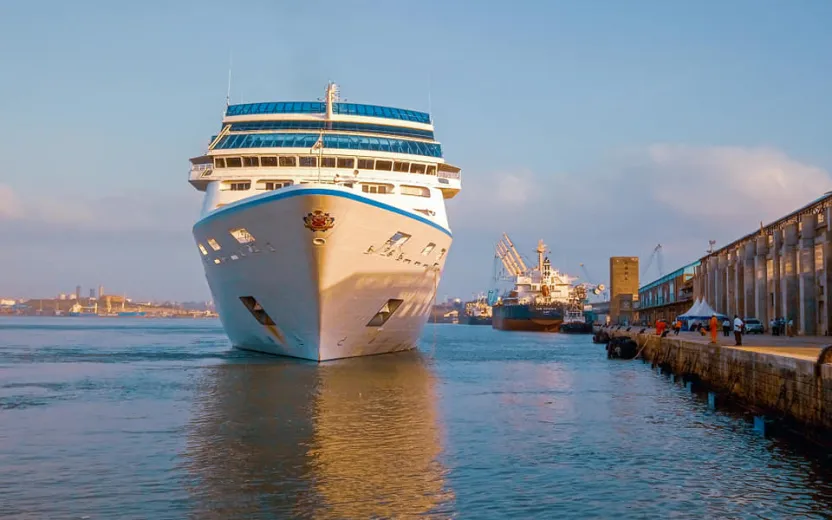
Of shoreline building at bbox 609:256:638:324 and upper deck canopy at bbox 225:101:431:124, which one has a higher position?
upper deck canopy at bbox 225:101:431:124

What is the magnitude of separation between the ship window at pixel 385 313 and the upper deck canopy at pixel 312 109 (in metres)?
A: 10.5

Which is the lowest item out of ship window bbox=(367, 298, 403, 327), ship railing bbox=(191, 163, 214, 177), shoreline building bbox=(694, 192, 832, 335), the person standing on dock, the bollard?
the bollard

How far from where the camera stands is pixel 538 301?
4953 inches

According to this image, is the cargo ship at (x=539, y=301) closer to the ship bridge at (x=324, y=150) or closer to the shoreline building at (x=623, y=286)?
the shoreline building at (x=623, y=286)

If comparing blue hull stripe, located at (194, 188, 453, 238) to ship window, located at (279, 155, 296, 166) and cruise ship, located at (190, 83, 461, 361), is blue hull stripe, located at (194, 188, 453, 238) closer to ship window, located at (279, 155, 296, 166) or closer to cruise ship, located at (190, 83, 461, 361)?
cruise ship, located at (190, 83, 461, 361)

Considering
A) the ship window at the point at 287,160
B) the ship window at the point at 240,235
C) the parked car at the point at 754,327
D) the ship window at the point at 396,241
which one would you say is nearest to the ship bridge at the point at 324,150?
the ship window at the point at 287,160

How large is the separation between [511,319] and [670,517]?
10690 centimetres

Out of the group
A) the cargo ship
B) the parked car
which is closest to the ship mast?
the cargo ship

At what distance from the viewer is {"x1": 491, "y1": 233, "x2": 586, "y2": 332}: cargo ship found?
369 feet

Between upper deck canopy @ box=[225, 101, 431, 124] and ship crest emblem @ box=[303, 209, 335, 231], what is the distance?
1223 centimetres

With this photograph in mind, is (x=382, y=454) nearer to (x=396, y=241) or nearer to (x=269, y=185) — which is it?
(x=396, y=241)

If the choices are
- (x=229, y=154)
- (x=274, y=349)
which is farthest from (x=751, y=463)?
(x=229, y=154)

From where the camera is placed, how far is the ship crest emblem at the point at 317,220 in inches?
1056

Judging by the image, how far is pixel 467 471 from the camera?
45.5ft
